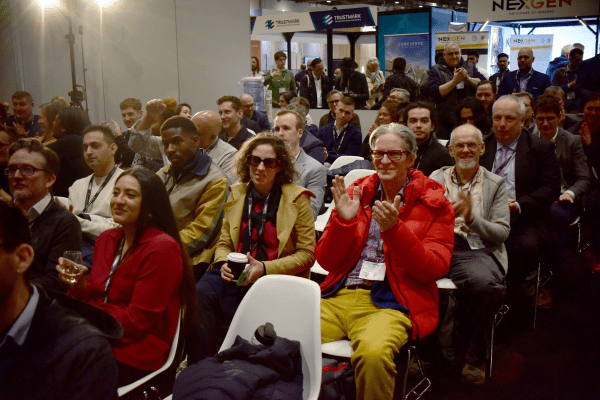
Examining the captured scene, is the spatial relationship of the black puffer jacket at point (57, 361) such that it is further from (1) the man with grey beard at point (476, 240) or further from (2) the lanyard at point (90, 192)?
(2) the lanyard at point (90, 192)

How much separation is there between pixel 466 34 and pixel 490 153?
28.5 ft

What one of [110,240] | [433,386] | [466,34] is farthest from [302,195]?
[466,34]

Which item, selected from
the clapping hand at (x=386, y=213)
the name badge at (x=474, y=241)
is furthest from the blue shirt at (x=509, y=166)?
the clapping hand at (x=386, y=213)

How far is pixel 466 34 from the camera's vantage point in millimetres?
11211

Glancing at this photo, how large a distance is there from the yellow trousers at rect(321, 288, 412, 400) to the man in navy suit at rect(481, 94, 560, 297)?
146cm

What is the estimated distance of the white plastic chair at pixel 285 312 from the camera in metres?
1.92

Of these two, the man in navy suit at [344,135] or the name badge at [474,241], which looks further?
the man in navy suit at [344,135]

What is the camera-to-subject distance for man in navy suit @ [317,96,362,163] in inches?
219

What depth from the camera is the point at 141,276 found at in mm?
1864

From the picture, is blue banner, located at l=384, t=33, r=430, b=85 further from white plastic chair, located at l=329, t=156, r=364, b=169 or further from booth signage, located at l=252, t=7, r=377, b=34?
white plastic chair, located at l=329, t=156, r=364, b=169

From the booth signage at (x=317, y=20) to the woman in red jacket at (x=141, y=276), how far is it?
10.1 metres

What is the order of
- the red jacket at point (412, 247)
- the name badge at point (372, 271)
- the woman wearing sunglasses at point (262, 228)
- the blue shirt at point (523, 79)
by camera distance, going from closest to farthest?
the red jacket at point (412, 247) < the name badge at point (372, 271) < the woman wearing sunglasses at point (262, 228) < the blue shirt at point (523, 79)

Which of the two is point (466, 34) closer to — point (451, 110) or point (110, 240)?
point (451, 110)

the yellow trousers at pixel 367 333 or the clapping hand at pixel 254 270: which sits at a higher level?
the clapping hand at pixel 254 270
